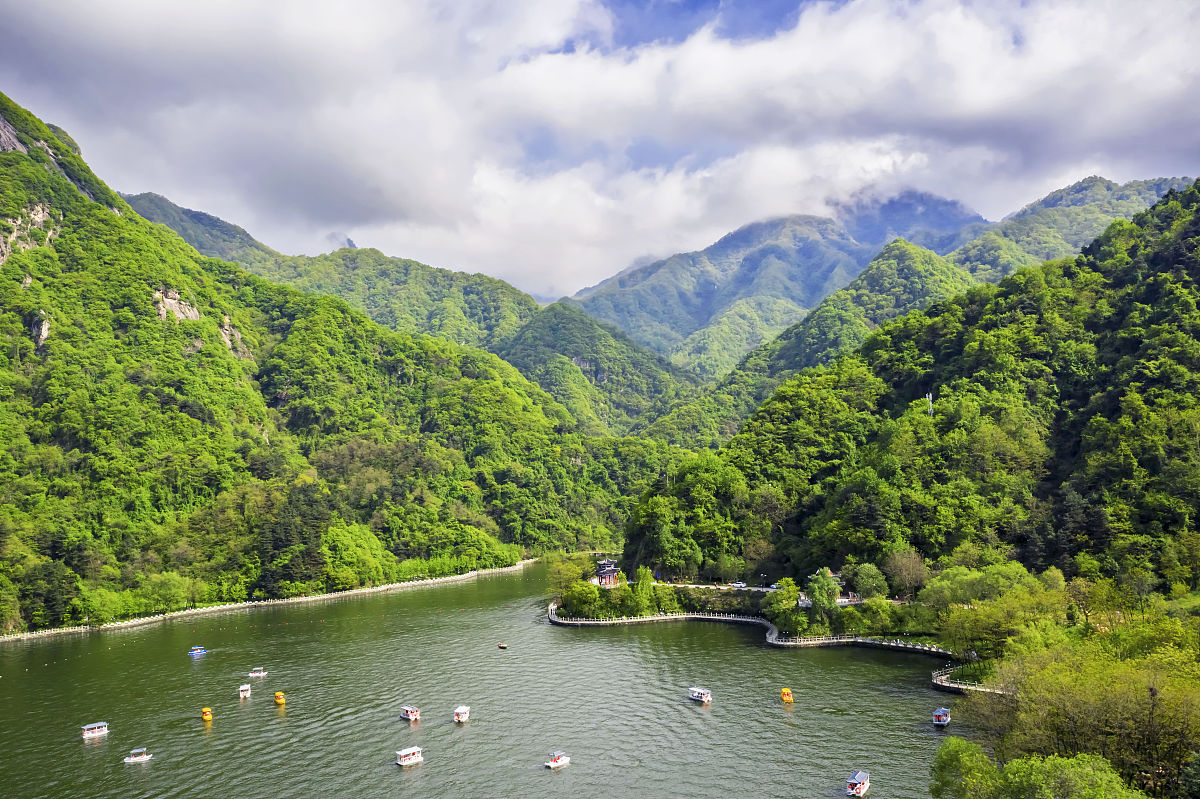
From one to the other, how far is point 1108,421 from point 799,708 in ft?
184

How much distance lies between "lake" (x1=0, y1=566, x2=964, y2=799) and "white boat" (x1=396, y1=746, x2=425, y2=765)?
92 centimetres

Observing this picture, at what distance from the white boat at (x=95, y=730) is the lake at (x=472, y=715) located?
117cm

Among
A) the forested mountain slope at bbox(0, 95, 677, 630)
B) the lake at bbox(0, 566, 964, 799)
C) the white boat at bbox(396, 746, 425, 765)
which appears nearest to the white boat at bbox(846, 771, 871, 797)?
the lake at bbox(0, 566, 964, 799)

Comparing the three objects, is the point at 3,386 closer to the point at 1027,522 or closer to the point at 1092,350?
the point at 1027,522

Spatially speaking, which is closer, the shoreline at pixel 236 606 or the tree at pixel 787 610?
the tree at pixel 787 610

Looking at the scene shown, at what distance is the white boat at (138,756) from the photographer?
54812 mm

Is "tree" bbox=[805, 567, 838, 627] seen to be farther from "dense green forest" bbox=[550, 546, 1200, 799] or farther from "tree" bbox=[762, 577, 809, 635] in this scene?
"tree" bbox=[762, 577, 809, 635]

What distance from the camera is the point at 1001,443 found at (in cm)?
9031

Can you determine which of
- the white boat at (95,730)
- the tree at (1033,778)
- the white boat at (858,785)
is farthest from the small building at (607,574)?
the tree at (1033,778)

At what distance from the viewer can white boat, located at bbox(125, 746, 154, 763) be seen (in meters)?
54.8

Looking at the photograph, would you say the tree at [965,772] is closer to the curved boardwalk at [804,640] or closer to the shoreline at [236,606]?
the curved boardwalk at [804,640]

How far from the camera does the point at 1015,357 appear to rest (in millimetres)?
102812

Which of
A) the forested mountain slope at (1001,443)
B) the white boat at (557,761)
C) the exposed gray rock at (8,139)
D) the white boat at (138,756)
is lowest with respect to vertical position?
the white boat at (557,761)

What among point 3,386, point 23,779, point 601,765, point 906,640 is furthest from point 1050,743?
point 3,386
